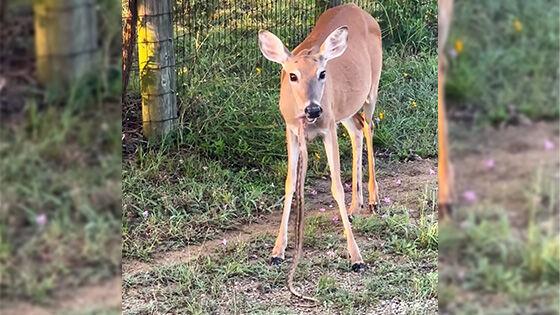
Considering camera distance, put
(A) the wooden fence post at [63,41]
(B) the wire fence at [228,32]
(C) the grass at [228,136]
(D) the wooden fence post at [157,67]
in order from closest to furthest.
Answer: (A) the wooden fence post at [63,41], (C) the grass at [228,136], (D) the wooden fence post at [157,67], (B) the wire fence at [228,32]

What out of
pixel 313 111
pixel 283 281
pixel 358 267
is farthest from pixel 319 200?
pixel 313 111

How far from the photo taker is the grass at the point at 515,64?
43.9 inches

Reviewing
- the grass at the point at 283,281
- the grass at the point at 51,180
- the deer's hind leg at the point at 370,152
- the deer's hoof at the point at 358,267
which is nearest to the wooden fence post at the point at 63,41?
the grass at the point at 51,180

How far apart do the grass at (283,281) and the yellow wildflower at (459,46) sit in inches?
96.3

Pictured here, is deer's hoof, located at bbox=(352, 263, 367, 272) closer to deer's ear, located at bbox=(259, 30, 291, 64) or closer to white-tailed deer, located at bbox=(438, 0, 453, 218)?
deer's ear, located at bbox=(259, 30, 291, 64)

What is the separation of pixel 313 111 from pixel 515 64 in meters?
2.54

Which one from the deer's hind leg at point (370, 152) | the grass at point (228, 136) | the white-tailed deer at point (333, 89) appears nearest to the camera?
the white-tailed deer at point (333, 89)

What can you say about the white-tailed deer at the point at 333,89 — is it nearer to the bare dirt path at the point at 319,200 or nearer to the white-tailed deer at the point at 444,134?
the bare dirt path at the point at 319,200

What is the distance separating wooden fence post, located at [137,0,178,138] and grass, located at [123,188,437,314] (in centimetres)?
130

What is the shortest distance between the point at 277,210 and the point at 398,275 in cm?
113

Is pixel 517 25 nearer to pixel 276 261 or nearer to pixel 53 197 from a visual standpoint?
pixel 53 197

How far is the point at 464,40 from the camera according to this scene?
116 cm

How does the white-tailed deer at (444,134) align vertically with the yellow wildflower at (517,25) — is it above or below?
below

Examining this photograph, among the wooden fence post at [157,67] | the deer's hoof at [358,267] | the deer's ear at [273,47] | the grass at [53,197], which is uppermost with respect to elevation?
the grass at [53,197]
